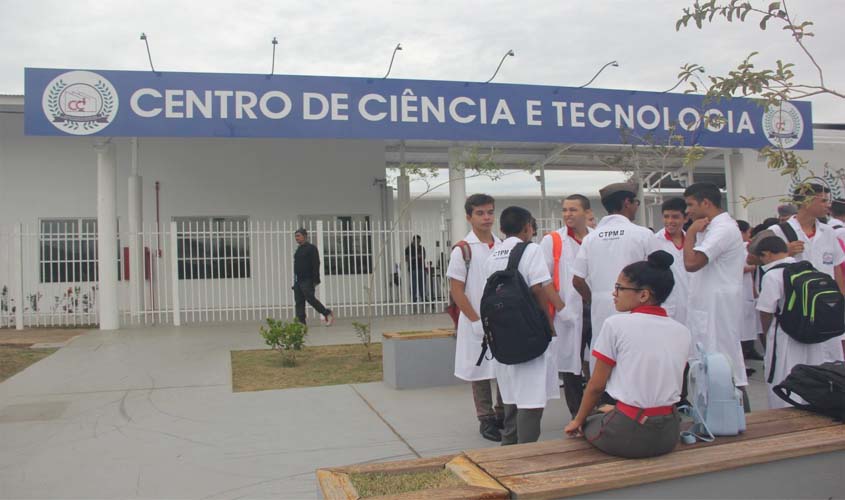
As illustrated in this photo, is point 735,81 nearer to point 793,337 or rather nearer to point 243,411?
point 793,337

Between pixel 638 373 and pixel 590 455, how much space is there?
435 millimetres

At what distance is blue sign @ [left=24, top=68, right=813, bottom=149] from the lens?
426 inches

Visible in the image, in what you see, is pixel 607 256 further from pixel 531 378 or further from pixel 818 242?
pixel 818 242

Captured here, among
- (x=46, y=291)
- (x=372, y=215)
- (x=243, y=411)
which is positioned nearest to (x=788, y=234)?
(x=243, y=411)

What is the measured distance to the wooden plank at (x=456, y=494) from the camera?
2580 millimetres

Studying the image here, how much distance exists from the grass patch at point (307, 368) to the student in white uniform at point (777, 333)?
4074 mm

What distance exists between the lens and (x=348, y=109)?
11711 millimetres

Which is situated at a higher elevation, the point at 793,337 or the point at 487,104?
Answer: the point at 487,104

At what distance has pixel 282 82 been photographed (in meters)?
11.4

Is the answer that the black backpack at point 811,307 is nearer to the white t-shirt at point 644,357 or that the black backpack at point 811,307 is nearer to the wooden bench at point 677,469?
the wooden bench at point 677,469

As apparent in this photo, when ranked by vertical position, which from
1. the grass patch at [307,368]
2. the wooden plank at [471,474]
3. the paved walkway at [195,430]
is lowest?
the paved walkway at [195,430]

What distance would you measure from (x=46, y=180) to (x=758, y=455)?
15.4 m

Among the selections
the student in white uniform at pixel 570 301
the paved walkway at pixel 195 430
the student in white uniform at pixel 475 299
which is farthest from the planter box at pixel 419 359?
the student in white uniform at pixel 570 301

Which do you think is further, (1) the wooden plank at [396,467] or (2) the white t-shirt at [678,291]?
(2) the white t-shirt at [678,291]
